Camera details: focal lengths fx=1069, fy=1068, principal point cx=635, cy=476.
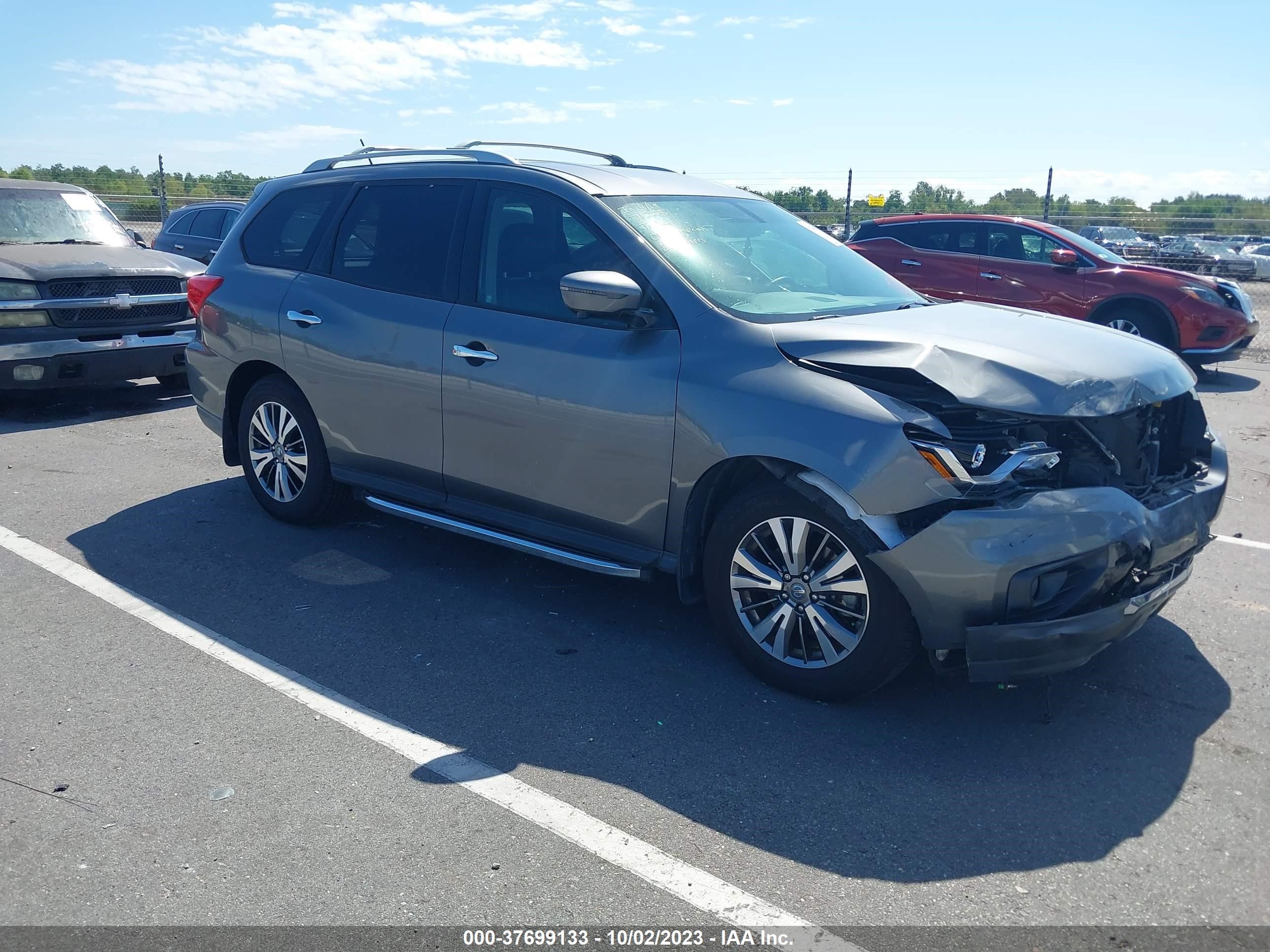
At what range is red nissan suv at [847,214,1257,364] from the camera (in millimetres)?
11469

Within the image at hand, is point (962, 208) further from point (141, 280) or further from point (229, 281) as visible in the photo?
point (229, 281)

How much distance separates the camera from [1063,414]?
3627 mm

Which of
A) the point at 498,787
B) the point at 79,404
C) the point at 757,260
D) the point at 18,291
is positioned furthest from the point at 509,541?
the point at 79,404

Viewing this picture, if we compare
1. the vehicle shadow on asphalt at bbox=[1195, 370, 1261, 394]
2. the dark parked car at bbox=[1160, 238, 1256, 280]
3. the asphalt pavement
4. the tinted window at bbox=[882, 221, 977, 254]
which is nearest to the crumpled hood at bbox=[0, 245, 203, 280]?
the asphalt pavement

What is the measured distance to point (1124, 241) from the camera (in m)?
21.0

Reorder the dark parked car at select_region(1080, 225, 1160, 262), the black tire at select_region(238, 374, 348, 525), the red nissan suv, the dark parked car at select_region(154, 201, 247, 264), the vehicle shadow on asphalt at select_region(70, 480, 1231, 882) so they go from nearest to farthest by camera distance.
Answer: the vehicle shadow on asphalt at select_region(70, 480, 1231, 882) → the black tire at select_region(238, 374, 348, 525) → the red nissan suv → the dark parked car at select_region(154, 201, 247, 264) → the dark parked car at select_region(1080, 225, 1160, 262)

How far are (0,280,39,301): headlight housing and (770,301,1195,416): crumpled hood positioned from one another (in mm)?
7168

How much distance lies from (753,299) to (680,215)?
64 centimetres

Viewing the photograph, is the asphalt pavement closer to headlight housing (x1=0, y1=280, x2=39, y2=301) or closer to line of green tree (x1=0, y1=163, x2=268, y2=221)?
headlight housing (x1=0, y1=280, x2=39, y2=301)

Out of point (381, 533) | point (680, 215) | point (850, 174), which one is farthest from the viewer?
point (850, 174)

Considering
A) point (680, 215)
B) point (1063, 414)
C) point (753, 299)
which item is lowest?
point (1063, 414)

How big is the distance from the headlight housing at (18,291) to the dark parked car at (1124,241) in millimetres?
15295

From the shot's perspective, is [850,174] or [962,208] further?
[962,208]

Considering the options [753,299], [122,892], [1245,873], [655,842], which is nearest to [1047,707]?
[1245,873]
